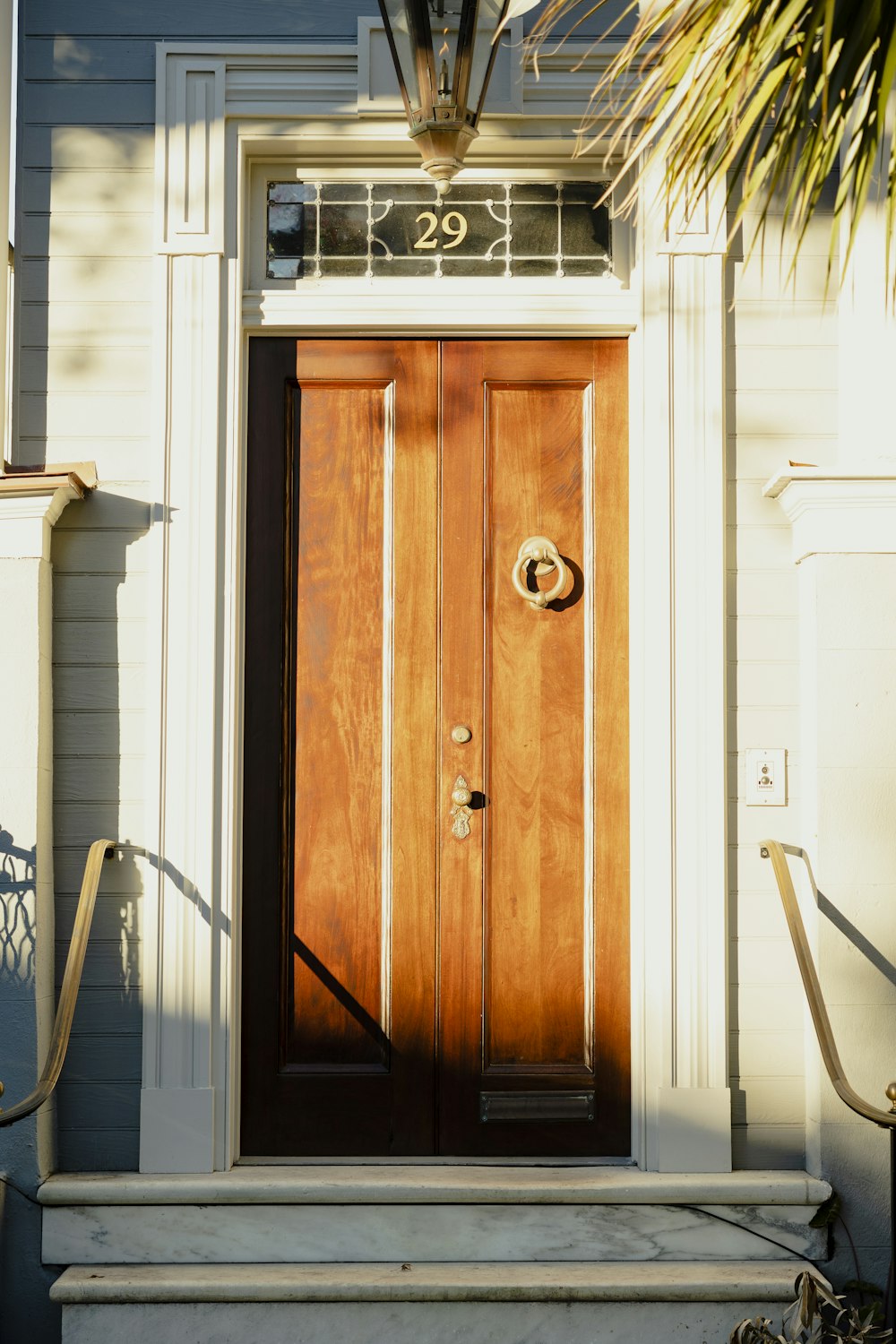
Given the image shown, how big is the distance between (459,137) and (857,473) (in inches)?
50.6

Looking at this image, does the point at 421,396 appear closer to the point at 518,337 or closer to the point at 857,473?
the point at 518,337

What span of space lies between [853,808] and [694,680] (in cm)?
51

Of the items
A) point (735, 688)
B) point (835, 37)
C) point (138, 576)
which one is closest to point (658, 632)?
point (735, 688)

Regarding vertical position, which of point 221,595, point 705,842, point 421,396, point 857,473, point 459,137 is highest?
point 459,137

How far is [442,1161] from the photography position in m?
3.58

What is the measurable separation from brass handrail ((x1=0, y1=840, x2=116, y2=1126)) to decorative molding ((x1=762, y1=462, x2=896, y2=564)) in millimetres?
1970

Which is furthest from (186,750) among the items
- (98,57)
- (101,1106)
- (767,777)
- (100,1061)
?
(98,57)

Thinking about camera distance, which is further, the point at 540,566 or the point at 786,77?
the point at 540,566

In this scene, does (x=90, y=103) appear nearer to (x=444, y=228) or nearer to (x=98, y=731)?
(x=444, y=228)

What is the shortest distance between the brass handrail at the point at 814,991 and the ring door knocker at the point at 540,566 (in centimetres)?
86

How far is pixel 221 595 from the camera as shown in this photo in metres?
3.57

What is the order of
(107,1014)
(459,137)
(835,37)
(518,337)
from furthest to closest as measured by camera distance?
(518,337) < (107,1014) < (459,137) < (835,37)

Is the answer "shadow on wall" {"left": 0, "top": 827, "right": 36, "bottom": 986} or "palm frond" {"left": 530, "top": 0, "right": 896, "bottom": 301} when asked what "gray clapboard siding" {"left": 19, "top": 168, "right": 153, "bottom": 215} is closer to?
"palm frond" {"left": 530, "top": 0, "right": 896, "bottom": 301}

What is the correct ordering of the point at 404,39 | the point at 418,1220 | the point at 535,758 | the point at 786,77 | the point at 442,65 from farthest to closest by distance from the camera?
the point at 535,758 → the point at 404,39 → the point at 418,1220 → the point at 442,65 → the point at 786,77
